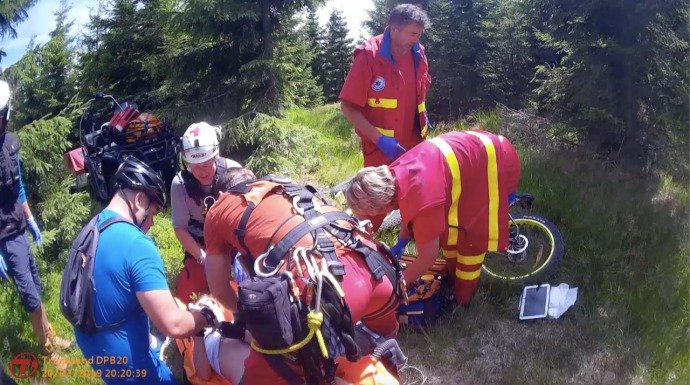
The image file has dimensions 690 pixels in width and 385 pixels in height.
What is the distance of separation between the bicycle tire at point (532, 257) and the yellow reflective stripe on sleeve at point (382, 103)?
140 centimetres

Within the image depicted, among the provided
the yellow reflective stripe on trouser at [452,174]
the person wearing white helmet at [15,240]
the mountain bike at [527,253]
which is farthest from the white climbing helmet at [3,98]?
the yellow reflective stripe on trouser at [452,174]

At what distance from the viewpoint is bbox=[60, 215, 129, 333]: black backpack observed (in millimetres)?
2416

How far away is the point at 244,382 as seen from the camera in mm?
2562

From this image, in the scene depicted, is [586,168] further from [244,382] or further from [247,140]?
[244,382]

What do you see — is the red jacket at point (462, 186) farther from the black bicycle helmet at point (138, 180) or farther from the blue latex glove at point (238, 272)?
the black bicycle helmet at point (138, 180)

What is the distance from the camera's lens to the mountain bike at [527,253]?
164 inches

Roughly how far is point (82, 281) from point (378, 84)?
2.56m

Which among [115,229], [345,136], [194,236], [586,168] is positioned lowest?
[345,136]

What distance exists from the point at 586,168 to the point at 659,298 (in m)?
2.07

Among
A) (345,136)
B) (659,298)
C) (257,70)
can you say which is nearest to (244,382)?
(659,298)

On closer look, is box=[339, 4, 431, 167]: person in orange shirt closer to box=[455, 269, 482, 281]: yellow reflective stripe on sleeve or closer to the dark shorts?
box=[455, 269, 482, 281]: yellow reflective stripe on sleeve

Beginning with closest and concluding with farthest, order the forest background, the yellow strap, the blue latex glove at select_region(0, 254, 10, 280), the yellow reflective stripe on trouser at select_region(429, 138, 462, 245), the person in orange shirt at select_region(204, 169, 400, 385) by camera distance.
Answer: the yellow strap < the person in orange shirt at select_region(204, 169, 400, 385) < the yellow reflective stripe on trouser at select_region(429, 138, 462, 245) < the forest background < the blue latex glove at select_region(0, 254, 10, 280)

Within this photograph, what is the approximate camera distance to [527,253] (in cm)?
440

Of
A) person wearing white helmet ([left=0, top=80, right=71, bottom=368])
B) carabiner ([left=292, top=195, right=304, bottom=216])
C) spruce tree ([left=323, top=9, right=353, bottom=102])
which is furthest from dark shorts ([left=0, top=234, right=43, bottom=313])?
spruce tree ([left=323, top=9, right=353, bottom=102])
